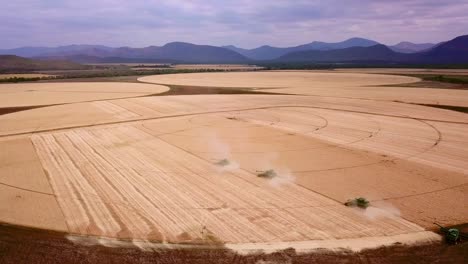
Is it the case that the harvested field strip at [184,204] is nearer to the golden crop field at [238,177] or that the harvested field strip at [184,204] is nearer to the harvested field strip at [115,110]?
the golden crop field at [238,177]

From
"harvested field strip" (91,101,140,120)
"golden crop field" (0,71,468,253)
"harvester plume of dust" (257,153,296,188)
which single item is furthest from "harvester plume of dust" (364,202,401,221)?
"harvested field strip" (91,101,140,120)

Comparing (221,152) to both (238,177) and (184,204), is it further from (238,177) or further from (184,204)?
(184,204)

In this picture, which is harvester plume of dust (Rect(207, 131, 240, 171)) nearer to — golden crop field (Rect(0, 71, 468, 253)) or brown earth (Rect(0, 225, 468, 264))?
golden crop field (Rect(0, 71, 468, 253))

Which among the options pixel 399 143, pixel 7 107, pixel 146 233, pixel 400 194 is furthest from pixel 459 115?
pixel 7 107

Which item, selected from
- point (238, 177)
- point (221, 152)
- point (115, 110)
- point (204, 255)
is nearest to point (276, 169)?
point (238, 177)

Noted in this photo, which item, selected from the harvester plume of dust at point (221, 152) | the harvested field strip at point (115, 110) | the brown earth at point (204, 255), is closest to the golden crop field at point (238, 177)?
the harvester plume of dust at point (221, 152)

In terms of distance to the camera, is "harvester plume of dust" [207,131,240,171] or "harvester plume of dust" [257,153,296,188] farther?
"harvester plume of dust" [207,131,240,171]
